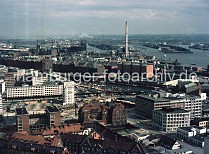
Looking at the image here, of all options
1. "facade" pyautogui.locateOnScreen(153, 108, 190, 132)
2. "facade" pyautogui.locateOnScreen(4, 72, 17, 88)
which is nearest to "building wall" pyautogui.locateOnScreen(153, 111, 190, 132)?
"facade" pyautogui.locateOnScreen(153, 108, 190, 132)

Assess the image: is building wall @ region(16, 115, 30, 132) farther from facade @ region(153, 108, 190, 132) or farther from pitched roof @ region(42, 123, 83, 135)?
facade @ region(153, 108, 190, 132)

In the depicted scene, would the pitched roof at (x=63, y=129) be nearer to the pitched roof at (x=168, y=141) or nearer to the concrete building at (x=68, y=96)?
the pitched roof at (x=168, y=141)

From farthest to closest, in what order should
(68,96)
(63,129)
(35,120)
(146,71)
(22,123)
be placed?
(146,71)
(68,96)
(35,120)
(22,123)
(63,129)

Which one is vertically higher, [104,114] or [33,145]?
[33,145]

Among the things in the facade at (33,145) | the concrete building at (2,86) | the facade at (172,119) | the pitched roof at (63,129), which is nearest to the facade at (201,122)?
the facade at (172,119)

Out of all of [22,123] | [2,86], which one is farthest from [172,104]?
[2,86]

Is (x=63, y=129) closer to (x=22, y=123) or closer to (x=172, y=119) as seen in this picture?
(x=22, y=123)

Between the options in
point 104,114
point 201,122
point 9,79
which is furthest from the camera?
point 9,79
